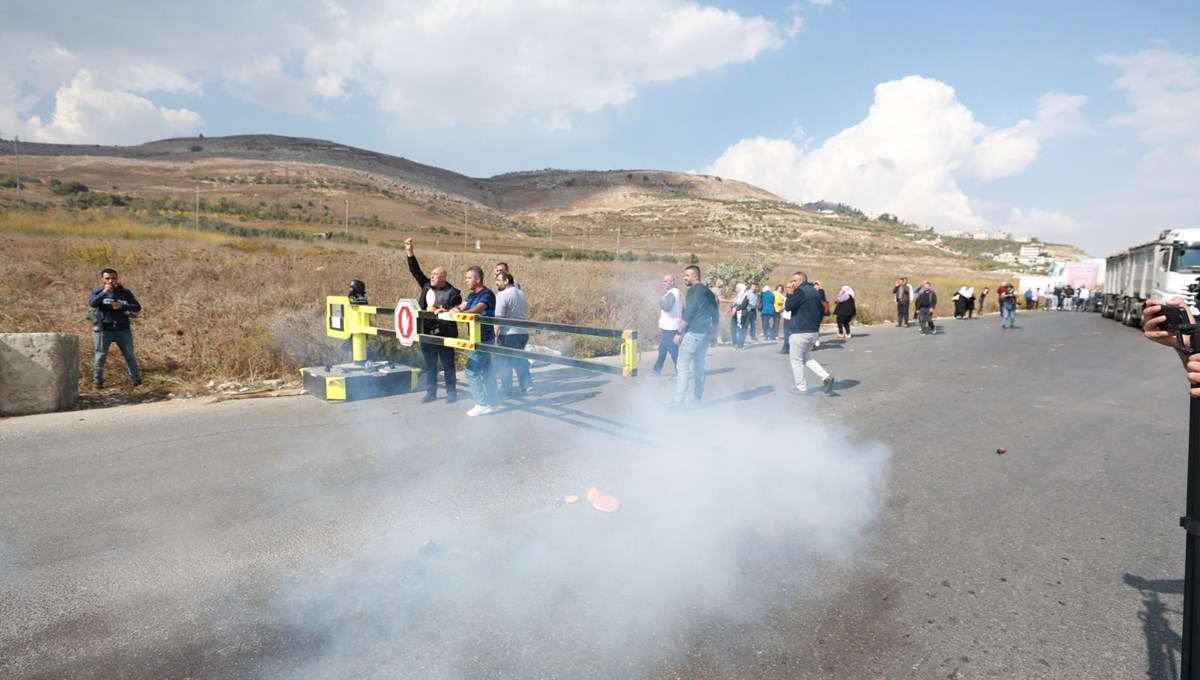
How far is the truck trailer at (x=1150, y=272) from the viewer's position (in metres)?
17.8

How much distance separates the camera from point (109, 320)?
777 cm

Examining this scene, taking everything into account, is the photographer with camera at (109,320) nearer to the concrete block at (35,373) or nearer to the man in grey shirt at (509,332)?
the concrete block at (35,373)

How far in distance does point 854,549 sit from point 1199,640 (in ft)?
6.91

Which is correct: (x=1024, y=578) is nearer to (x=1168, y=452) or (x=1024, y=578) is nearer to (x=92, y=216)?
(x=1168, y=452)

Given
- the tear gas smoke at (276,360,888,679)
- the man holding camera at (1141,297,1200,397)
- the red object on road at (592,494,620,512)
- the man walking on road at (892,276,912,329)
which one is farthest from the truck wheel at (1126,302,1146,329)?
the man holding camera at (1141,297,1200,397)

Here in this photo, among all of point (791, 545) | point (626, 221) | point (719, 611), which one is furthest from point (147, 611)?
point (626, 221)

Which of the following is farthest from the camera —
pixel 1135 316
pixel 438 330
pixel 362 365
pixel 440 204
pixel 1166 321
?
pixel 440 204

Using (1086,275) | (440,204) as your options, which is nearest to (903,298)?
(1086,275)

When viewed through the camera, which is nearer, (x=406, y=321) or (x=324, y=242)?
(x=406, y=321)

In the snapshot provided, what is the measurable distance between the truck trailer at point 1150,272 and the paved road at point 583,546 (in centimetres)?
1177

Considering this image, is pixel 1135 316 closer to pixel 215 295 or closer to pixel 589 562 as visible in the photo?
pixel 589 562

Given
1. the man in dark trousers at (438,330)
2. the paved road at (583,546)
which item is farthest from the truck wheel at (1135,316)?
the man in dark trousers at (438,330)

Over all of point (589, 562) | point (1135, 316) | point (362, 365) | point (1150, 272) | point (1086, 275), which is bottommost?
point (589, 562)

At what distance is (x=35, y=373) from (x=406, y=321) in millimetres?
4168
